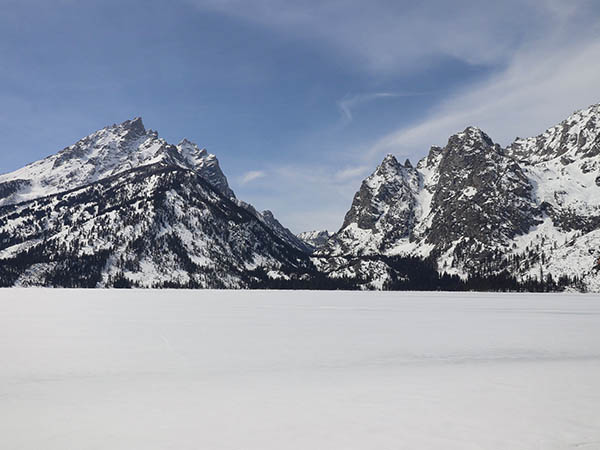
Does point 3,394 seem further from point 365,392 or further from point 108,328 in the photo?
point 108,328

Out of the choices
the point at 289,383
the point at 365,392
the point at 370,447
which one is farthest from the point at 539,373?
the point at 370,447

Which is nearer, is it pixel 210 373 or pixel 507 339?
pixel 210 373

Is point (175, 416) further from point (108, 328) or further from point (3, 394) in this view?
point (108, 328)

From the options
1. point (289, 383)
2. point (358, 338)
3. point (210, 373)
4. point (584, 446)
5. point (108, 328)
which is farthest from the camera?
point (108, 328)

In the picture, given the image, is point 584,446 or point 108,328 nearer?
point 584,446

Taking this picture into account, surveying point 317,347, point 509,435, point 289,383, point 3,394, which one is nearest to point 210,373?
point 289,383

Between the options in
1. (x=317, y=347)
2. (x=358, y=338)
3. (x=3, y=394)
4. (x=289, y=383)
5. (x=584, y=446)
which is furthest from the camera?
(x=358, y=338)

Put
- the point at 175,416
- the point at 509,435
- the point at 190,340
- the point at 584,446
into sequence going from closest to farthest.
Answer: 1. the point at 584,446
2. the point at 509,435
3. the point at 175,416
4. the point at 190,340

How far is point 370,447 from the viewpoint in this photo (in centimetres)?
1282

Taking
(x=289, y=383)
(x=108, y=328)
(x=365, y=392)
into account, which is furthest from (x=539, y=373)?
(x=108, y=328)

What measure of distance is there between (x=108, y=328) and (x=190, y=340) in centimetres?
1489

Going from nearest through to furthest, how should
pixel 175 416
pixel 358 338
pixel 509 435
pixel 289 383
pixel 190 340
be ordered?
1. pixel 509 435
2. pixel 175 416
3. pixel 289 383
4. pixel 190 340
5. pixel 358 338

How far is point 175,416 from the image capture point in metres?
16.2

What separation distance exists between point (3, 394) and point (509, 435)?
22.2 m
